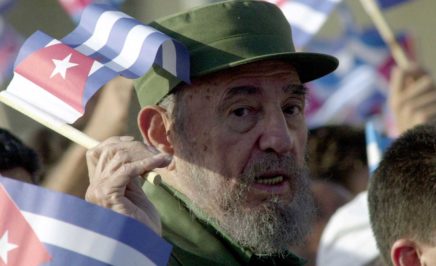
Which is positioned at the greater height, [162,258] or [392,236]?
[392,236]

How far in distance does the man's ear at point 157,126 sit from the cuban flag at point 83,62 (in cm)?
22

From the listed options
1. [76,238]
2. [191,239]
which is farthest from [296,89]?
[76,238]

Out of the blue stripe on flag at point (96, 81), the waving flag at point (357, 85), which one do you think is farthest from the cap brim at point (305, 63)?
the waving flag at point (357, 85)

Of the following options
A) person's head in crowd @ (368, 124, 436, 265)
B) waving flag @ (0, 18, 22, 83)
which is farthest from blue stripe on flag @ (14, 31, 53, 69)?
waving flag @ (0, 18, 22, 83)

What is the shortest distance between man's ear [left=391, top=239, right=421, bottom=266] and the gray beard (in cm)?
30

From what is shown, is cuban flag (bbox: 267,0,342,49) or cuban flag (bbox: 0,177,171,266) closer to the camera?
cuban flag (bbox: 0,177,171,266)

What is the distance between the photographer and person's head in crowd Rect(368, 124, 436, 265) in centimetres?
A: 445

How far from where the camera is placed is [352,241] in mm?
6375

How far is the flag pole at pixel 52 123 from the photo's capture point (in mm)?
3901

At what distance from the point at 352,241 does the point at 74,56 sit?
8.28ft

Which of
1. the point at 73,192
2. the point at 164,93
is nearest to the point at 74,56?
the point at 164,93

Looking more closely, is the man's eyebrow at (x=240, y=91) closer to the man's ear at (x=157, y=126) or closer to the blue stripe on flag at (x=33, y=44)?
the man's ear at (x=157, y=126)

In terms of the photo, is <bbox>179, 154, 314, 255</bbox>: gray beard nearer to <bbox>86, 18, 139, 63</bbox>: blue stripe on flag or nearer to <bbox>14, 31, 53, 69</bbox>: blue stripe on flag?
<bbox>86, 18, 139, 63</bbox>: blue stripe on flag

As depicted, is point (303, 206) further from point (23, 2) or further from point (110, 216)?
point (23, 2)
